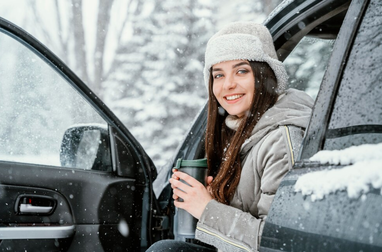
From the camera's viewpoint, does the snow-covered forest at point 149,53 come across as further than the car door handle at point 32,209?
Yes

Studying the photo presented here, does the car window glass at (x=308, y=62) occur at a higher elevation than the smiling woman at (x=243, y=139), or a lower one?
higher

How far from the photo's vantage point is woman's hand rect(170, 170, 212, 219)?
5.52 ft

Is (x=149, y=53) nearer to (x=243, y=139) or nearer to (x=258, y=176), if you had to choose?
(x=243, y=139)

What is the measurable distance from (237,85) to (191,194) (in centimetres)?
53

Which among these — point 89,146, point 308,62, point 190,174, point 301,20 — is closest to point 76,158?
point 89,146

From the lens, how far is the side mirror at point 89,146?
2.38m

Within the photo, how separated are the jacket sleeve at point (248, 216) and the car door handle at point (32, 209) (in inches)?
33.8

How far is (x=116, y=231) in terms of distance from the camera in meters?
2.33

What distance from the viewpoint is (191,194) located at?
172 cm

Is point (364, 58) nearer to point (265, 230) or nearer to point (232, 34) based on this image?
point (265, 230)

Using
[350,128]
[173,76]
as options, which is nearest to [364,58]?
[350,128]

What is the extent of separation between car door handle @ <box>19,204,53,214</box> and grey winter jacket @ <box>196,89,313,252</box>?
85 centimetres

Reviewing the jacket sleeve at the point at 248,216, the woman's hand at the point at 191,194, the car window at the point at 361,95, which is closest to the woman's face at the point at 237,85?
the jacket sleeve at the point at 248,216

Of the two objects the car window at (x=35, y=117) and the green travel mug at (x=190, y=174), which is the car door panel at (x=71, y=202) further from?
the green travel mug at (x=190, y=174)
